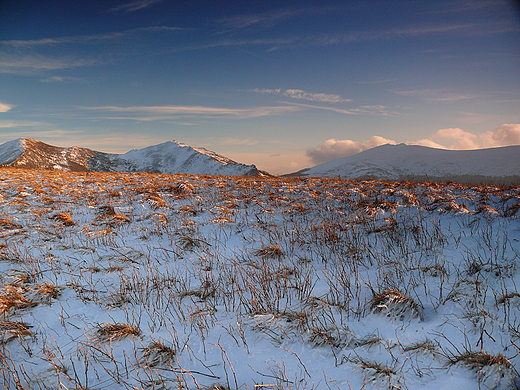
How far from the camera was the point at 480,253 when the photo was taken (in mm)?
5000

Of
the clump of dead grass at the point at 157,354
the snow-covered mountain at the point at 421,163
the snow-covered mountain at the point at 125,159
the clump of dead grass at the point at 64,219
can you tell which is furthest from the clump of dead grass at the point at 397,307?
the snow-covered mountain at the point at 125,159

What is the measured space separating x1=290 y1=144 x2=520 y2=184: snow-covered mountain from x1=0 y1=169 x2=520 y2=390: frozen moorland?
3295 cm

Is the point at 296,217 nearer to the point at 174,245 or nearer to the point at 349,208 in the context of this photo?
the point at 349,208

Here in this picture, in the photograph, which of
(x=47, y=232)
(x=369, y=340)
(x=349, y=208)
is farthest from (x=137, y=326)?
(x=349, y=208)

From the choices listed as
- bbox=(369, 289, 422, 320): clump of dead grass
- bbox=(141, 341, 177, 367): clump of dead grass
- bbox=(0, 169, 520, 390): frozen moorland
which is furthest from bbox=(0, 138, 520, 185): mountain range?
bbox=(141, 341, 177, 367): clump of dead grass

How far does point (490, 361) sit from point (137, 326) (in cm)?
388

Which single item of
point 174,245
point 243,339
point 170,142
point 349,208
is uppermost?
point 170,142

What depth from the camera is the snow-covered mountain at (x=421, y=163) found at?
41.5 meters

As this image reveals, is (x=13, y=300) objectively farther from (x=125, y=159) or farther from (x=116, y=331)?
(x=125, y=159)

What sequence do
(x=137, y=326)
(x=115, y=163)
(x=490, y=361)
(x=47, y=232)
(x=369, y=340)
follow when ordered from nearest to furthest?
(x=490, y=361)
(x=369, y=340)
(x=137, y=326)
(x=47, y=232)
(x=115, y=163)

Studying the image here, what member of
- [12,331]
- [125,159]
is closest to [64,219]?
[12,331]

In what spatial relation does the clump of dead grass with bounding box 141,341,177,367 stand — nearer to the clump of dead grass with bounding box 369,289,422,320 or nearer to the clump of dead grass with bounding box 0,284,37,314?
the clump of dead grass with bounding box 0,284,37,314

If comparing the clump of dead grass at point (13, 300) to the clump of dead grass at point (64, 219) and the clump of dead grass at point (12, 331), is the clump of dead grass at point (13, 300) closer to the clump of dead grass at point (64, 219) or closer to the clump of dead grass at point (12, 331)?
the clump of dead grass at point (12, 331)

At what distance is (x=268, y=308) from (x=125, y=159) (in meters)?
194
